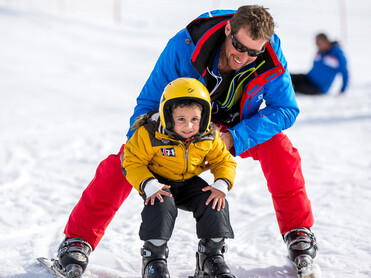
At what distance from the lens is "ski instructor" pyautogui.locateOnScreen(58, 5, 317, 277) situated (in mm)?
2723

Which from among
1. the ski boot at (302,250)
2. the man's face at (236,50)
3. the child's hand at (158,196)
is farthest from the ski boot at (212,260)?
the man's face at (236,50)

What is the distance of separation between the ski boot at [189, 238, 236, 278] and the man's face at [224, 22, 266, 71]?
3.34ft

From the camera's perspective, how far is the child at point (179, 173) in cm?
249

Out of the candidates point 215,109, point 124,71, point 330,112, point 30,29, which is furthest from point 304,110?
point 30,29

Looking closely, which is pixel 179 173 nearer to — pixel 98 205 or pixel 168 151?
pixel 168 151

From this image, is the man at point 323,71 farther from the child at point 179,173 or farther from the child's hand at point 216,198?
the child's hand at point 216,198

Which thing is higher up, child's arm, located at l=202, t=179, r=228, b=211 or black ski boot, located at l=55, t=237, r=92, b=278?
child's arm, located at l=202, t=179, r=228, b=211

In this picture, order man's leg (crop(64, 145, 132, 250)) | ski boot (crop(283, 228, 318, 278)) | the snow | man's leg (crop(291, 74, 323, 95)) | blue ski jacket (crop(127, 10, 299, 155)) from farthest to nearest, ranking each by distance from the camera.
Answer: man's leg (crop(291, 74, 323, 95)), the snow, blue ski jacket (crop(127, 10, 299, 155)), man's leg (crop(64, 145, 132, 250)), ski boot (crop(283, 228, 318, 278))

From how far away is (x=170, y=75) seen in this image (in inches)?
119

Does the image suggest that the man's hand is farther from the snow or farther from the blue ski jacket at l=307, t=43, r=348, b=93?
the blue ski jacket at l=307, t=43, r=348, b=93

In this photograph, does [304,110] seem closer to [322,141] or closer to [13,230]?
[322,141]

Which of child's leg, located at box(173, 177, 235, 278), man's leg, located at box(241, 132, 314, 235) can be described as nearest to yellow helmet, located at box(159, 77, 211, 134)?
child's leg, located at box(173, 177, 235, 278)

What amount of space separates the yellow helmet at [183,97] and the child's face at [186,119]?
3cm

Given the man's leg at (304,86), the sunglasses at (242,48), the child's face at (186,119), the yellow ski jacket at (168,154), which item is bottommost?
the yellow ski jacket at (168,154)
